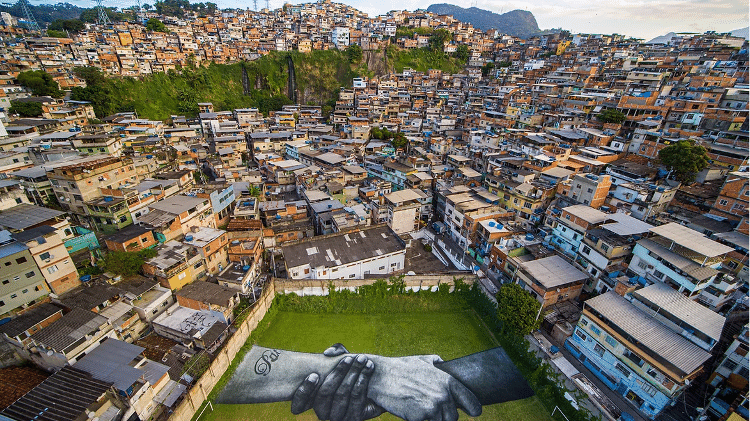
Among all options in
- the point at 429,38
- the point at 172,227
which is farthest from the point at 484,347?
the point at 429,38

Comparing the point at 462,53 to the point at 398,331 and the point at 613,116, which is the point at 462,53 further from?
the point at 398,331

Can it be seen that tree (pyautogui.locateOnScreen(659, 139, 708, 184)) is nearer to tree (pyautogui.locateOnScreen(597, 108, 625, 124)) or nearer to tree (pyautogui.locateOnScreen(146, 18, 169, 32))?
tree (pyautogui.locateOnScreen(597, 108, 625, 124))

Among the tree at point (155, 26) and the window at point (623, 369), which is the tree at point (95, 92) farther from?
the window at point (623, 369)

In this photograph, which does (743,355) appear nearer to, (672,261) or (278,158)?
(672,261)

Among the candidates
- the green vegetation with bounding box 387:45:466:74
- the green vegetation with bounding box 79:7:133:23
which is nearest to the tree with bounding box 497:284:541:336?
the green vegetation with bounding box 387:45:466:74

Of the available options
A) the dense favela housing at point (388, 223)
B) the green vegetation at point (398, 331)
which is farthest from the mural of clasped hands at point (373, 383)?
the dense favela housing at point (388, 223)
